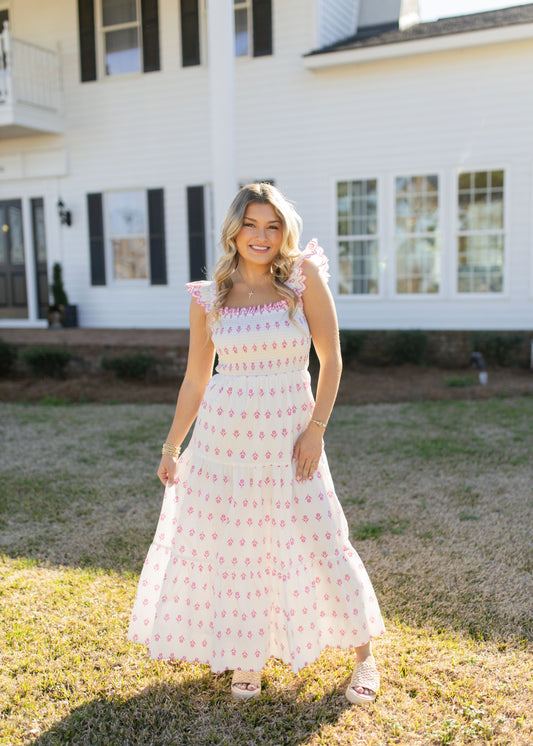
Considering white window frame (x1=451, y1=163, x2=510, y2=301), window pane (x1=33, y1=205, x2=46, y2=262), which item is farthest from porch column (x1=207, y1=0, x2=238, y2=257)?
window pane (x1=33, y1=205, x2=46, y2=262)

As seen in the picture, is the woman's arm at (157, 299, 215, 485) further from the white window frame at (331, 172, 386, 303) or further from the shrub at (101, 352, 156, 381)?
the white window frame at (331, 172, 386, 303)

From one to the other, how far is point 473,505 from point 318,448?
2.29 m

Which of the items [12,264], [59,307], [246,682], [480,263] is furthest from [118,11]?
[246,682]

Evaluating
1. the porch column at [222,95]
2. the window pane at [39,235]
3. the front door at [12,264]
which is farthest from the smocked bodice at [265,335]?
the front door at [12,264]

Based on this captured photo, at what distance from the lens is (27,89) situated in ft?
37.3

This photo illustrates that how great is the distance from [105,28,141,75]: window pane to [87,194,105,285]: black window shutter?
218 cm

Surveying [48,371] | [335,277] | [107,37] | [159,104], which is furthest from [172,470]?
[107,37]

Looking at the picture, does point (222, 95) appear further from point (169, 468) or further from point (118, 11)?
point (169, 468)

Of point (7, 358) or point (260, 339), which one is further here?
point (7, 358)

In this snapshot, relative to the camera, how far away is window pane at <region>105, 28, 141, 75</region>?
1153cm

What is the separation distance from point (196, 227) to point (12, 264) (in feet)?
13.3

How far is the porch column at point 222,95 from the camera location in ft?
26.4

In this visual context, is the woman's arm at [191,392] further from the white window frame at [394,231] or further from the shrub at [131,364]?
the white window frame at [394,231]

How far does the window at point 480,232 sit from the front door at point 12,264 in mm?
7968
